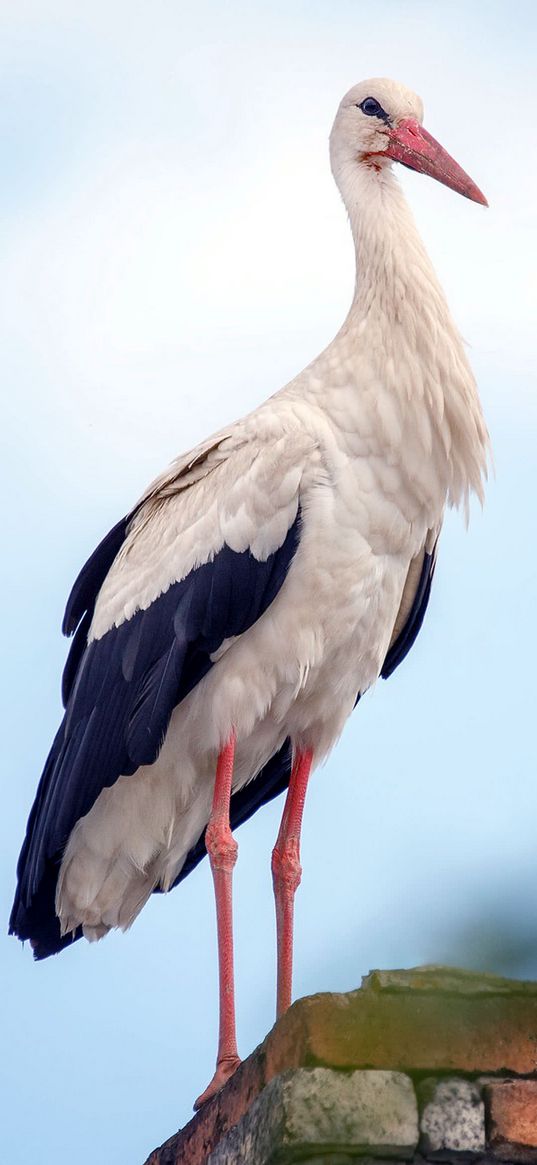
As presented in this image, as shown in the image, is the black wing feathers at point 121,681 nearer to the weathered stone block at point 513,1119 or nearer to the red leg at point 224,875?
the red leg at point 224,875

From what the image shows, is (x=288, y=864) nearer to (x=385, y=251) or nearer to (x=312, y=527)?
(x=312, y=527)

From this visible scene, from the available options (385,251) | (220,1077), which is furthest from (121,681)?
(385,251)

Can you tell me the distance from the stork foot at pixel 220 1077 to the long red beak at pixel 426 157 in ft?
12.1

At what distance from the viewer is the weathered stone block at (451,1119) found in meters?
3.89

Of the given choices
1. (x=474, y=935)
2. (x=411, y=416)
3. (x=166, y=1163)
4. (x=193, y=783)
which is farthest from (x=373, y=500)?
(x=474, y=935)

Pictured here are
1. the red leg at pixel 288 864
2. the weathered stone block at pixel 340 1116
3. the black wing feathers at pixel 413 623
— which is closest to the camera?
the weathered stone block at pixel 340 1116

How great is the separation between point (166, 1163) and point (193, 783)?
161 centimetres

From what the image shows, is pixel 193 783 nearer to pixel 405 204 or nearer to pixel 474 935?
pixel 405 204

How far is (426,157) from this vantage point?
22.3 feet

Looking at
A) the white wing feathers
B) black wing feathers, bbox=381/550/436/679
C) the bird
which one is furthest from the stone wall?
black wing feathers, bbox=381/550/436/679

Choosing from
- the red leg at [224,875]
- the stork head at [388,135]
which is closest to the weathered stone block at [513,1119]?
the red leg at [224,875]

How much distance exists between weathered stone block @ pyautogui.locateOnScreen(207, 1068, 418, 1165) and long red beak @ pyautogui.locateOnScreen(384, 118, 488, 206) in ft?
13.3

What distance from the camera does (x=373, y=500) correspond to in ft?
19.6

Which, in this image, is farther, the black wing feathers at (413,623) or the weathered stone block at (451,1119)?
the black wing feathers at (413,623)
